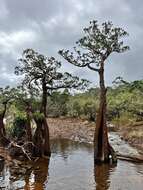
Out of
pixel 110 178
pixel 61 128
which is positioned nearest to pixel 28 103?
pixel 110 178

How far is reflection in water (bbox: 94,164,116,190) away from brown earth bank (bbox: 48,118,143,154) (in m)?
13.4

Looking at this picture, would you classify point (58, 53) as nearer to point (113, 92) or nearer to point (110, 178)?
point (110, 178)

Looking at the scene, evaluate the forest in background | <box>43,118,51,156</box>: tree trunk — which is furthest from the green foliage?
the forest in background

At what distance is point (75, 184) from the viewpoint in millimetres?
32062

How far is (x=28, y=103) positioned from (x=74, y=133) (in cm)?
3680

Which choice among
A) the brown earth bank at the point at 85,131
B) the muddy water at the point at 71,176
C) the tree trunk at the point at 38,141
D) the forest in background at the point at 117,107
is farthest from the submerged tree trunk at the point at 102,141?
the forest in background at the point at 117,107

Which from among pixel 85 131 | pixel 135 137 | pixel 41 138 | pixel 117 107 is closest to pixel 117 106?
pixel 117 107

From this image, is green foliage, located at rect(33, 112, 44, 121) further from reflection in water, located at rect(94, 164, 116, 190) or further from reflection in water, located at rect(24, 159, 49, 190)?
reflection in water, located at rect(94, 164, 116, 190)

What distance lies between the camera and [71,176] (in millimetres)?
35656

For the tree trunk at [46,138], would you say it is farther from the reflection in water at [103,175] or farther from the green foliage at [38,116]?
the reflection in water at [103,175]

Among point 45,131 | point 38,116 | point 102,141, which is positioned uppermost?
point 38,116

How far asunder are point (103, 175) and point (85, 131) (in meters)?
46.8

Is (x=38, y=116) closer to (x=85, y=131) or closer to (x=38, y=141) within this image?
(x=38, y=141)

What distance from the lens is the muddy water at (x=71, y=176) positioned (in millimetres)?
31078
